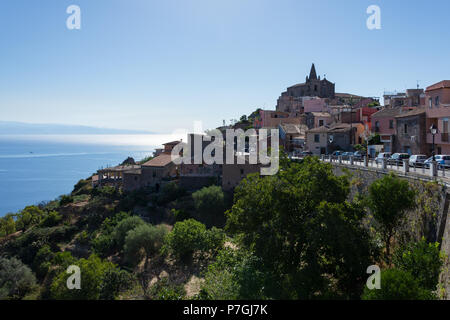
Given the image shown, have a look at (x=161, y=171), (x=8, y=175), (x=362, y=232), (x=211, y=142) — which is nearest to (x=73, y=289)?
(x=362, y=232)

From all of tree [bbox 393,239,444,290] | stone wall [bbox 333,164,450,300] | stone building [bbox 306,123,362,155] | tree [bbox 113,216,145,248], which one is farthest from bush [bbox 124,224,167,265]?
stone building [bbox 306,123,362,155]

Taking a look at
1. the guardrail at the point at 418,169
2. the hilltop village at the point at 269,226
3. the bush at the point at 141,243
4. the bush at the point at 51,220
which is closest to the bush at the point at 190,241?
the hilltop village at the point at 269,226

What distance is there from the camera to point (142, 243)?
92.8ft

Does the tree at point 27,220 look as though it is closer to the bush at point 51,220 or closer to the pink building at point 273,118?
the bush at point 51,220

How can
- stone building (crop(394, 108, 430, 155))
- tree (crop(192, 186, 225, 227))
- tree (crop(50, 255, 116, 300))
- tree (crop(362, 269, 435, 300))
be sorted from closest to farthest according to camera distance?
tree (crop(362, 269, 435, 300))
tree (crop(50, 255, 116, 300))
stone building (crop(394, 108, 430, 155))
tree (crop(192, 186, 225, 227))

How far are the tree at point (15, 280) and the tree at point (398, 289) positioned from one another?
92.8 feet

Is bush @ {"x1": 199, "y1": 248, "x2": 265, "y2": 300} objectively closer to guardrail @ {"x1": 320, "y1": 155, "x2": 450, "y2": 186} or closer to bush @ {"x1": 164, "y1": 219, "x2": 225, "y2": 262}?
bush @ {"x1": 164, "y1": 219, "x2": 225, "y2": 262}

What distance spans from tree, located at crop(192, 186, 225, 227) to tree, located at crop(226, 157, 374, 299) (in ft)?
57.1

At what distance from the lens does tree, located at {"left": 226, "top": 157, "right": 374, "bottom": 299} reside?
12.7m

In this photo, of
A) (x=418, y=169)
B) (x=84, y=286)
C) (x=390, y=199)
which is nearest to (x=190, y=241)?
(x=84, y=286)

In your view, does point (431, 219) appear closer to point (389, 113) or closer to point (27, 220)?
point (389, 113)

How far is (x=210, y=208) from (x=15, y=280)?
18.9m
